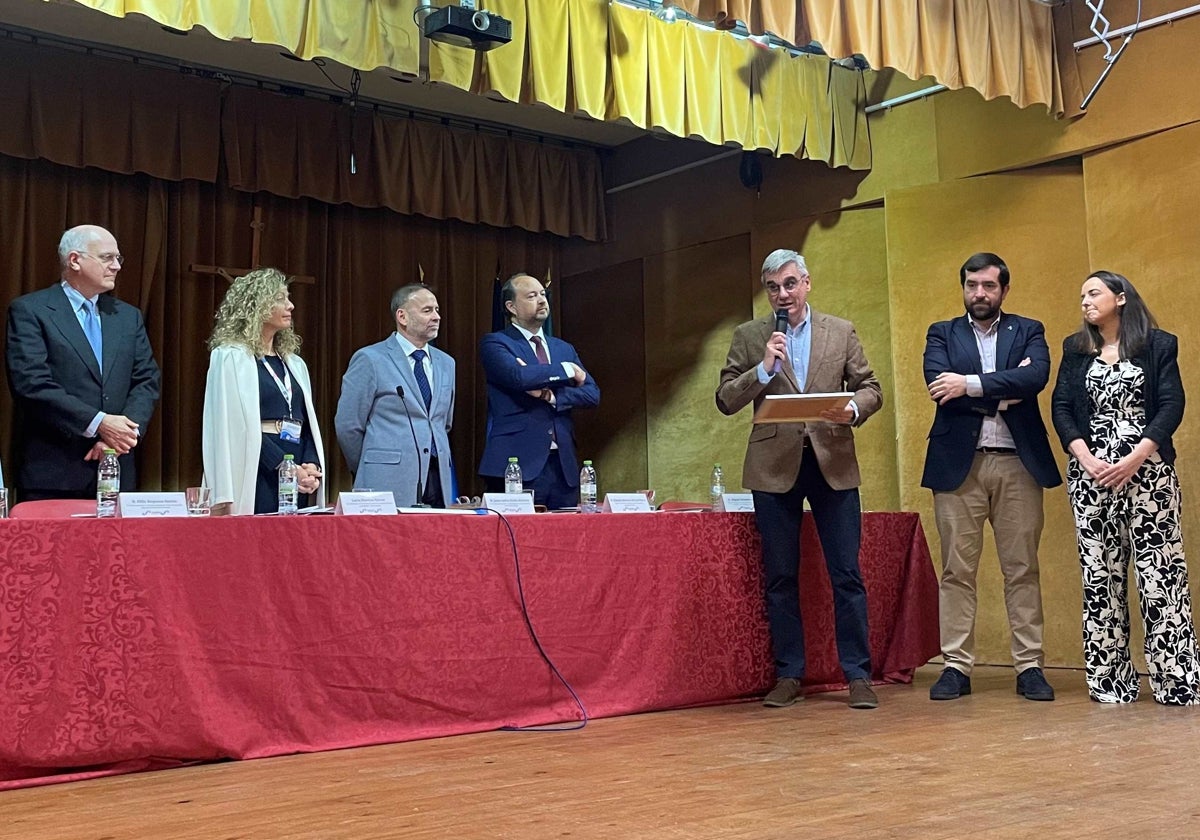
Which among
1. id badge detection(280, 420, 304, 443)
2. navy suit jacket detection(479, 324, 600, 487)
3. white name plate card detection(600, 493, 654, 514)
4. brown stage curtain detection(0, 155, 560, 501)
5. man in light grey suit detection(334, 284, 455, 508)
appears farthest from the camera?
brown stage curtain detection(0, 155, 560, 501)

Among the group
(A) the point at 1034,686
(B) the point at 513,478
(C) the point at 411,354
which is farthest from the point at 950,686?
(C) the point at 411,354

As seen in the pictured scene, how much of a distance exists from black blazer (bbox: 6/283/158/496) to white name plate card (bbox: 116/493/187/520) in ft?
2.55

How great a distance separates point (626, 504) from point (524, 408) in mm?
816

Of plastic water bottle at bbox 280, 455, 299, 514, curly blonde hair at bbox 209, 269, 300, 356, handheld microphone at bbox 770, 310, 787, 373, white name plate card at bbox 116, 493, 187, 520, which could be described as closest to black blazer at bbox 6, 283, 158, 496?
curly blonde hair at bbox 209, 269, 300, 356

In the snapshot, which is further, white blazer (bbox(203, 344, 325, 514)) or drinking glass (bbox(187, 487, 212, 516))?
white blazer (bbox(203, 344, 325, 514))

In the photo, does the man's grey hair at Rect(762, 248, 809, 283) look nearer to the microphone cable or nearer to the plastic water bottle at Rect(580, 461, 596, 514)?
the plastic water bottle at Rect(580, 461, 596, 514)

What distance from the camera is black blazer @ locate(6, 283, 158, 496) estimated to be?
357 centimetres

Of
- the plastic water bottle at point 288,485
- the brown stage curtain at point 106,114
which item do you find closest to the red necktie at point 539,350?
the plastic water bottle at point 288,485

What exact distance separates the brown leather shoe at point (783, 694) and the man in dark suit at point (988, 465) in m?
0.48

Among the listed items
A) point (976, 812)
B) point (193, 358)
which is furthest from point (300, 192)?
point (976, 812)

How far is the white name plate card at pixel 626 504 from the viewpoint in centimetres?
379

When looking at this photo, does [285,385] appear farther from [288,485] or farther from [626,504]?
[626,504]

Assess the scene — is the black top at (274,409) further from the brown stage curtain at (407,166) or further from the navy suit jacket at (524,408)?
the brown stage curtain at (407,166)

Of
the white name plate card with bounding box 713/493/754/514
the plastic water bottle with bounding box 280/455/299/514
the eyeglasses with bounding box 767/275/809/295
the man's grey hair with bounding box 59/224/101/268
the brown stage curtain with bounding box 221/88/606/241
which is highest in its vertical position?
the brown stage curtain with bounding box 221/88/606/241
